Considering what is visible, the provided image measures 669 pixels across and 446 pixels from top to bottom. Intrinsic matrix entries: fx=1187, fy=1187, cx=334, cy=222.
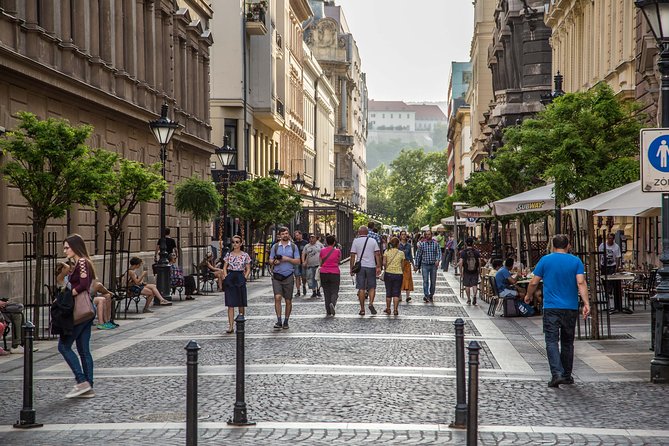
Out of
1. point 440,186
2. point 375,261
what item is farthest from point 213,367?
point 440,186

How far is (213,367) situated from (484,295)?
16.7 metres

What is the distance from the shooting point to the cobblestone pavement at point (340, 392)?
9.77 meters

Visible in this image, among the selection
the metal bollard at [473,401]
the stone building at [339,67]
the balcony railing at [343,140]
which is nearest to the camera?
the metal bollard at [473,401]

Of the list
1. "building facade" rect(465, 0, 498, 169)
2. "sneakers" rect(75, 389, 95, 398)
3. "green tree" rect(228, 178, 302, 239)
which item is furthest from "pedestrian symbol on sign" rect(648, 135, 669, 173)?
"building facade" rect(465, 0, 498, 169)

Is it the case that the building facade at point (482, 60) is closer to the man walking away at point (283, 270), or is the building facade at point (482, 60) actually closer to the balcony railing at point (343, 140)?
the balcony railing at point (343, 140)

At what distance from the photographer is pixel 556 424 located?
404 inches

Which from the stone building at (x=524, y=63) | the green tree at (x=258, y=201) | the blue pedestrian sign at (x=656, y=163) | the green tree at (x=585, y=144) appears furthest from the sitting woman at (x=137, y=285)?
the stone building at (x=524, y=63)

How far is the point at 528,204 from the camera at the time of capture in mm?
25172

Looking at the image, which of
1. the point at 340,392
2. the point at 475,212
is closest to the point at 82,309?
the point at 340,392

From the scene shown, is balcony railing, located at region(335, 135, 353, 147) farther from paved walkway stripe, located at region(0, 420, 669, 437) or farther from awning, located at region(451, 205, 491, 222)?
paved walkway stripe, located at region(0, 420, 669, 437)

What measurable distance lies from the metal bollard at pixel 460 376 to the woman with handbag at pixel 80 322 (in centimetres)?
395

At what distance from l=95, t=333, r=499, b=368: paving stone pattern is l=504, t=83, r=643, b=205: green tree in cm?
436

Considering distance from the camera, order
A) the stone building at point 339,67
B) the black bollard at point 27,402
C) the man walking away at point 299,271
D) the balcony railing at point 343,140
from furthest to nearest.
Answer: the stone building at point 339,67, the balcony railing at point 343,140, the man walking away at point 299,271, the black bollard at point 27,402

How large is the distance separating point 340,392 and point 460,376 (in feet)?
8.72
